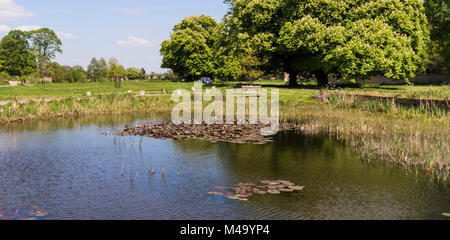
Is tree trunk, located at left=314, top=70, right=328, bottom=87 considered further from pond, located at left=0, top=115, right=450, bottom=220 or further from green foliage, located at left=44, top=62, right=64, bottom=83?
green foliage, located at left=44, top=62, right=64, bottom=83

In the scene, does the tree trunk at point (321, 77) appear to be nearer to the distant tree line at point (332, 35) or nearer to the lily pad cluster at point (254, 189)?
the distant tree line at point (332, 35)

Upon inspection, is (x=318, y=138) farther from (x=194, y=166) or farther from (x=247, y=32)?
(x=247, y=32)

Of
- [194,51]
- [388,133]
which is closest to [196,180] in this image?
[388,133]

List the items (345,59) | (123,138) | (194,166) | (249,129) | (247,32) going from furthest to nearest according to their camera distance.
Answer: (247,32)
(345,59)
(249,129)
(123,138)
(194,166)

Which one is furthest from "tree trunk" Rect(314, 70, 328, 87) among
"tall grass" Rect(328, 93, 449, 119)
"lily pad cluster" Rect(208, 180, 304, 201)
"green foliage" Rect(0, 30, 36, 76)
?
"green foliage" Rect(0, 30, 36, 76)

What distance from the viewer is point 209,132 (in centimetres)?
2041

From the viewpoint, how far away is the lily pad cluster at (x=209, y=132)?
18891 mm

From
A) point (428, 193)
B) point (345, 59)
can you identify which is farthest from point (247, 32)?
point (428, 193)

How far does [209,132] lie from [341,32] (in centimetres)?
2493

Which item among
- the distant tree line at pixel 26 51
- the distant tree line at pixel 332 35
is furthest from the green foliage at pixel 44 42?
the distant tree line at pixel 332 35

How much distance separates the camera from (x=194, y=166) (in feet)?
44.2

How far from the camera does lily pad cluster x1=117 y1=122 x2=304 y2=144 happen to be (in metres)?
18.9
